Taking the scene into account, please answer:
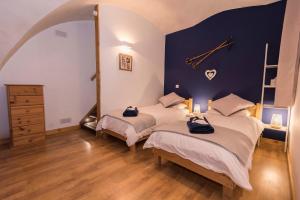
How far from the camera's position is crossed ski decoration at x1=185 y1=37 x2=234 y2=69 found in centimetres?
353

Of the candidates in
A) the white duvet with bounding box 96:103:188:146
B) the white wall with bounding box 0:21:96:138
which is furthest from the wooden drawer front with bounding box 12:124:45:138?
the white duvet with bounding box 96:103:188:146

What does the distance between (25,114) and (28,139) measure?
47cm

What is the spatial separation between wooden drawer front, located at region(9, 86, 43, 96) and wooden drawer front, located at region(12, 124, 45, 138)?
0.59m

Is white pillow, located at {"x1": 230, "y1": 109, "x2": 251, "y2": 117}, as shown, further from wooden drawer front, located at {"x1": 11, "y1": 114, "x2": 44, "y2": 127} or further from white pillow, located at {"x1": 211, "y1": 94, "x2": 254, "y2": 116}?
wooden drawer front, located at {"x1": 11, "y1": 114, "x2": 44, "y2": 127}

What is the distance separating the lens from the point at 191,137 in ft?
6.10

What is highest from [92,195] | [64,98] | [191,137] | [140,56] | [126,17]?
[126,17]

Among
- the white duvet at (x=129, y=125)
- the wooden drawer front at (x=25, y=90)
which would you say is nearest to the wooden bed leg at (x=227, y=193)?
the white duvet at (x=129, y=125)

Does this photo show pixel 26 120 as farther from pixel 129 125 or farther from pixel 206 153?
pixel 206 153

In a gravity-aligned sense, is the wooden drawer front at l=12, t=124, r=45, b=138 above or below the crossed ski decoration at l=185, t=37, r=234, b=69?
below

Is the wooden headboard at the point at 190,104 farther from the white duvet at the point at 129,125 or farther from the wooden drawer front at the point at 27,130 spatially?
the wooden drawer front at the point at 27,130

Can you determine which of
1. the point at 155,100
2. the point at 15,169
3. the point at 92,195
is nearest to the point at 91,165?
the point at 92,195

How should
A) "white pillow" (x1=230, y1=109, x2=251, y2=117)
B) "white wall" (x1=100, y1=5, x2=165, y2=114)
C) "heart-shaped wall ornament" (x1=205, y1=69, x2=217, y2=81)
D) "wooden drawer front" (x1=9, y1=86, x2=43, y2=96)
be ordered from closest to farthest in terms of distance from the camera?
"wooden drawer front" (x1=9, y1=86, x2=43, y2=96), "white pillow" (x1=230, y1=109, x2=251, y2=117), "white wall" (x1=100, y1=5, x2=165, y2=114), "heart-shaped wall ornament" (x1=205, y1=69, x2=217, y2=81)

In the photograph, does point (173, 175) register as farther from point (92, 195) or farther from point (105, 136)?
point (105, 136)

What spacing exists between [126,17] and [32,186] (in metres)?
3.63
